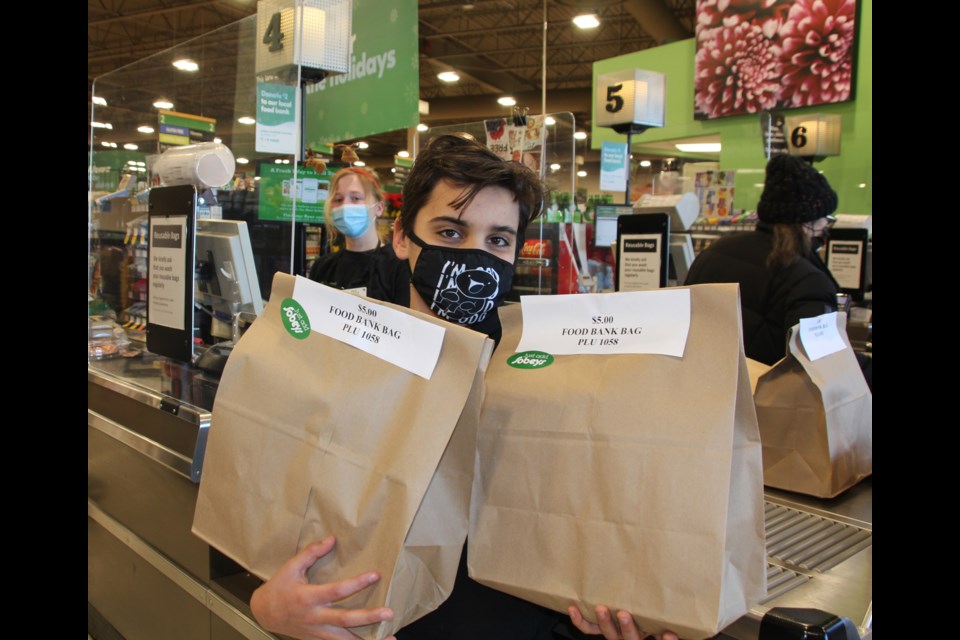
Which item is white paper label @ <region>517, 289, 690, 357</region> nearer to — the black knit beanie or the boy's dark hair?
the boy's dark hair

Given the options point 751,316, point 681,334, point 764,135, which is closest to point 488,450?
point 681,334

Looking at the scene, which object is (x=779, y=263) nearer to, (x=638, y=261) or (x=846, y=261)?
(x=638, y=261)

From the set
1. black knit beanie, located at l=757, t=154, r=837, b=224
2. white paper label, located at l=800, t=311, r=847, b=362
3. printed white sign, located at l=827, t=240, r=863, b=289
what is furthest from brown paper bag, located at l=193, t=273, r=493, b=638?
printed white sign, located at l=827, t=240, r=863, b=289

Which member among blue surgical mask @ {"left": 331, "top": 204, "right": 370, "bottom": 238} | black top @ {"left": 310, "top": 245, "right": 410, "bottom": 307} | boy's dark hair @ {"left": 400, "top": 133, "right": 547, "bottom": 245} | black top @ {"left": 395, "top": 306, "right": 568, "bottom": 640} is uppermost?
blue surgical mask @ {"left": 331, "top": 204, "right": 370, "bottom": 238}

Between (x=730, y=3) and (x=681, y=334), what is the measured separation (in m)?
8.62

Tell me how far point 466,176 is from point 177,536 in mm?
1170

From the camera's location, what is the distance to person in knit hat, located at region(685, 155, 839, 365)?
2617 millimetres

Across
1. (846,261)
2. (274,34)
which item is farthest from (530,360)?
(846,261)

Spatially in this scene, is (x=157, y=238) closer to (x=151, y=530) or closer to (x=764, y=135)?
(x=151, y=530)

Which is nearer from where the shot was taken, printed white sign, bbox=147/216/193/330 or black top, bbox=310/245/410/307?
printed white sign, bbox=147/216/193/330

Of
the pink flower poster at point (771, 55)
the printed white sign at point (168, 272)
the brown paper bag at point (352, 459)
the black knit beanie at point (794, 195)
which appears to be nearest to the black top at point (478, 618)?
the brown paper bag at point (352, 459)

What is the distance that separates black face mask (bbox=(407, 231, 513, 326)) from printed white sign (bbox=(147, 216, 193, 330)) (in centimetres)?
104

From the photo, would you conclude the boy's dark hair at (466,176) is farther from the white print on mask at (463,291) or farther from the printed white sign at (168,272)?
the printed white sign at (168,272)

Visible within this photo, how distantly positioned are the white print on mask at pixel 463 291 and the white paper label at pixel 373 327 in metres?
0.38
